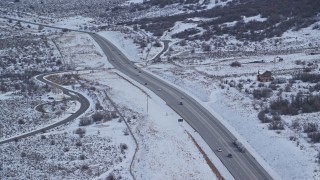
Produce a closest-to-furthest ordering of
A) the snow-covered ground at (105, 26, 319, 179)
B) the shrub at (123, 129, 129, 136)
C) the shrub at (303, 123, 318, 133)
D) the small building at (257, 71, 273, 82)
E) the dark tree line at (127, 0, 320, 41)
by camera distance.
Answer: the snow-covered ground at (105, 26, 319, 179) → the shrub at (303, 123, 318, 133) → the shrub at (123, 129, 129, 136) → the small building at (257, 71, 273, 82) → the dark tree line at (127, 0, 320, 41)

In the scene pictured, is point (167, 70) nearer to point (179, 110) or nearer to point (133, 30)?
point (179, 110)

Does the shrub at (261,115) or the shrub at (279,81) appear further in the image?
the shrub at (279,81)

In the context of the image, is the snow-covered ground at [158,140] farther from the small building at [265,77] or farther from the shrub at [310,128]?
the small building at [265,77]

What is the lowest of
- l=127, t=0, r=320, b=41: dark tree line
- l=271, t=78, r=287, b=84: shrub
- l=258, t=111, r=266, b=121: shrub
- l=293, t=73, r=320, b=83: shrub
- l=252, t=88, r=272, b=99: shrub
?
l=258, t=111, r=266, b=121: shrub

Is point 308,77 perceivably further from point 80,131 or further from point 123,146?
point 80,131

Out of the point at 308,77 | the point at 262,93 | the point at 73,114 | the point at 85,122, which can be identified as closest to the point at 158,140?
the point at 85,122

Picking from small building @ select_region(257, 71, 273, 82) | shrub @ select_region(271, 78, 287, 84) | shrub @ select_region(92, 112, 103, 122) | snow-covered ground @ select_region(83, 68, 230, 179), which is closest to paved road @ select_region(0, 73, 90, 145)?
shrub @ select_region(92, 112, 103, 122)

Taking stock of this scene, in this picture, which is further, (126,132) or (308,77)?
(308,77)

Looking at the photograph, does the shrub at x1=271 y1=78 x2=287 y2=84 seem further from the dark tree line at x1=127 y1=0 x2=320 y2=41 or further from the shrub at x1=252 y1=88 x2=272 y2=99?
the dark tree line at x1=127 y1=0 x2=320 y2=41

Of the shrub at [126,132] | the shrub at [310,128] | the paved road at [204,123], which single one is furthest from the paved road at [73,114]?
the shrub at [310,128]
